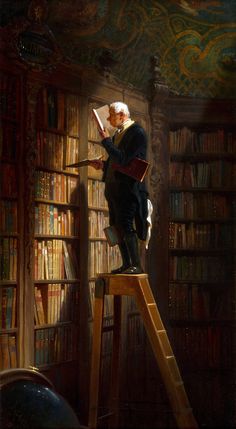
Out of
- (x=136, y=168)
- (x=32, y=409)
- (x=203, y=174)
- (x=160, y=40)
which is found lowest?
(x=32, y=409)

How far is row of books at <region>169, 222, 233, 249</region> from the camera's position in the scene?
5488 millimetres

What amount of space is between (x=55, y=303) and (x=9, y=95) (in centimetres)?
150

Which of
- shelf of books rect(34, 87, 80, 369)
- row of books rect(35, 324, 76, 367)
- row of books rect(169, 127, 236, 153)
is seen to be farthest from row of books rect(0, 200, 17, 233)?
row of books rect(169, 127, 236, 153)

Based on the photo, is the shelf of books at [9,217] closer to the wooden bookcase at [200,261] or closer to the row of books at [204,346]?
the wooden bookcase at [200,261]

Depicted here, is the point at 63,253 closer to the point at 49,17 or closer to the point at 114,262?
the point at 114,262

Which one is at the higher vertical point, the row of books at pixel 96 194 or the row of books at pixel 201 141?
the row of books at pixel 201 141

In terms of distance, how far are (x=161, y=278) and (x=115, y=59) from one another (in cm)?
179

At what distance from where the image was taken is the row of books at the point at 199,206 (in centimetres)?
550

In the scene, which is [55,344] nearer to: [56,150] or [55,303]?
[55,303]

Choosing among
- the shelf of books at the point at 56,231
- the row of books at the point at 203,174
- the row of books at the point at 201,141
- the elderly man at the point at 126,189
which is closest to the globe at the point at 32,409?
the shelf of books at the point at 56,231

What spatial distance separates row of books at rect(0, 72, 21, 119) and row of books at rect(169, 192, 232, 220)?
5.37ft

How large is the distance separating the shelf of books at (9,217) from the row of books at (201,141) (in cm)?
159

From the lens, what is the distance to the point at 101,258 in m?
5.19

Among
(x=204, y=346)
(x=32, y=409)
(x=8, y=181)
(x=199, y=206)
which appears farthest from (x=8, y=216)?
(x=204, y=346)
